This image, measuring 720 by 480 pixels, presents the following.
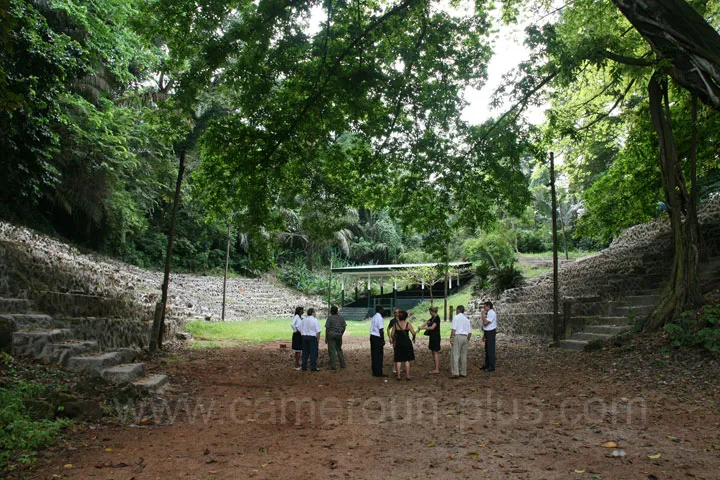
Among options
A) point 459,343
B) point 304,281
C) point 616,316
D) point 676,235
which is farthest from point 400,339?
point 304,281

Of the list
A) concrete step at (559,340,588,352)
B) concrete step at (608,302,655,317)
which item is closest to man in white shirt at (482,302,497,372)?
concrete step at (559,340,588,352)

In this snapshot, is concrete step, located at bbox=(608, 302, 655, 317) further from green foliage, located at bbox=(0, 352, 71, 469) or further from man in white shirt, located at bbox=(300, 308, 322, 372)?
green foliage, located at bbox=(0, 352, 71, 469)

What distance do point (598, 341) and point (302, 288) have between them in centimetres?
3080

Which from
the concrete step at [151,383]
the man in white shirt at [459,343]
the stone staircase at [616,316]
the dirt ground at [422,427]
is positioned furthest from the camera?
the stone staircase at [616,316]

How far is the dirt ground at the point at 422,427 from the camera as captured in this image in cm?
456

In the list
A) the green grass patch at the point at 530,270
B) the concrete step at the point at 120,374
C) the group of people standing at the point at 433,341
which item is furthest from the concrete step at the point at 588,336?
the green grass patch at the point at 530,270

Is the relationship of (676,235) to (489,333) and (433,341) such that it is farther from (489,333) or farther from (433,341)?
(433,341)

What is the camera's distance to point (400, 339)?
9.64 metres

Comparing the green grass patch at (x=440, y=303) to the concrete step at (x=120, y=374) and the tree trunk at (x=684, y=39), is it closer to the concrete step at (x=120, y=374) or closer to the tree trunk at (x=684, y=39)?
the tree trunk at (x=684, y=39)

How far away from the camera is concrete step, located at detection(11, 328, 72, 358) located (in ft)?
23.5

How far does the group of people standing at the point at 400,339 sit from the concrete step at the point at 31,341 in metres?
4.98

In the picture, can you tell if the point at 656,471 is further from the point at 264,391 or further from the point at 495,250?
the point at 495,250

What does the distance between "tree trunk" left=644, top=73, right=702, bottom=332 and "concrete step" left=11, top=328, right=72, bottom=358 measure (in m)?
11.9

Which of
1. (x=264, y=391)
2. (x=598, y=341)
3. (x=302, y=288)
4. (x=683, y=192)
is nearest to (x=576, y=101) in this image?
(x=683, y=192)
